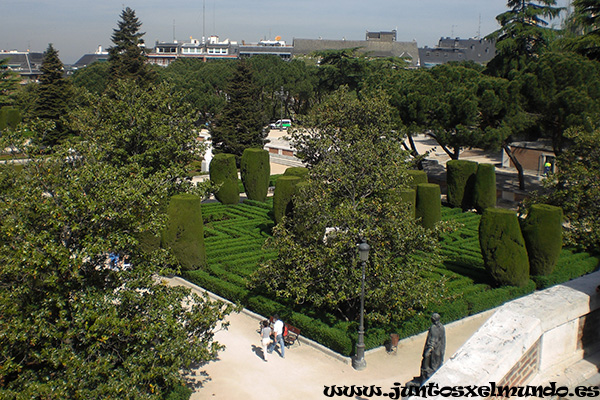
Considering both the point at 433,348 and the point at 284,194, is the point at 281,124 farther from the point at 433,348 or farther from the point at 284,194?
the point at 433,348

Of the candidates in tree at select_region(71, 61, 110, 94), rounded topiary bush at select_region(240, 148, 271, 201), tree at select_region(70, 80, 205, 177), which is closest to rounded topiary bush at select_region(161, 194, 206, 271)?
tree at select_region(70, 80, 205, 177)

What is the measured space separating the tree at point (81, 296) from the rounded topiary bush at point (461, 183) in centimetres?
1860

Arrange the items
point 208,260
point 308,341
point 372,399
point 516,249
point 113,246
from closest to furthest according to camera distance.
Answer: point 113,246 → point 372,399 → point 308,341 → point 516,249 → point 208,260

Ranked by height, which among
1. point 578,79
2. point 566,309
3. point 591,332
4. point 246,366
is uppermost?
point 578,79

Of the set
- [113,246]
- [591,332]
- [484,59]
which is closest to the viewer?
[591,332]

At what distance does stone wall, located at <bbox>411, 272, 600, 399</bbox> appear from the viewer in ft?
21.7

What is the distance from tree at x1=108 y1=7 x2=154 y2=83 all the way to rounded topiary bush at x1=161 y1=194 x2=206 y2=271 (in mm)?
28877

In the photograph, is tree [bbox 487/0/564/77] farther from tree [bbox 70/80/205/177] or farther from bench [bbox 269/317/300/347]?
bench [bbox 269/317/300/347]

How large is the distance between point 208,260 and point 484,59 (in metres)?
94.8

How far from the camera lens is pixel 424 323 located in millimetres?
14227

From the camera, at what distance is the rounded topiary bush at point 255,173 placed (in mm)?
27500

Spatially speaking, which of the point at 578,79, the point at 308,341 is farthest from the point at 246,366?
the point at 578,79

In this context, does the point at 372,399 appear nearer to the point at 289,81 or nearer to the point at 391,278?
the point at 391,278

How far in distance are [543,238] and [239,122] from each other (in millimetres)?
23785
